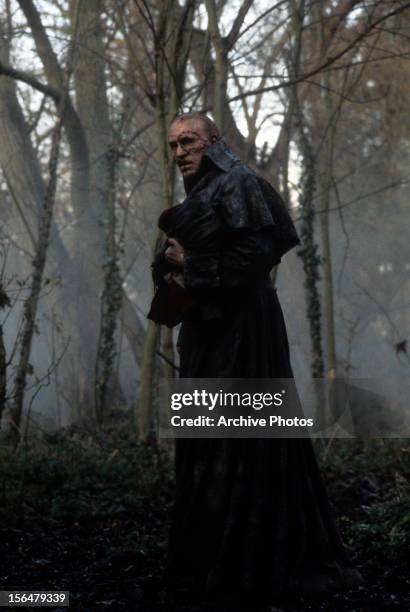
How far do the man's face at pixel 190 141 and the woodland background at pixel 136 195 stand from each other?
2.21m

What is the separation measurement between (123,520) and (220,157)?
3455 millimetres

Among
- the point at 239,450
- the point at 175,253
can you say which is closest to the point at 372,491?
the point at 239,450

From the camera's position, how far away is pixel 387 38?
49.6ft

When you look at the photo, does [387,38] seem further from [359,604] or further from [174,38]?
[359,604]

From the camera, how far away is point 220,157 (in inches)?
177

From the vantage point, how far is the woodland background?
7051mm

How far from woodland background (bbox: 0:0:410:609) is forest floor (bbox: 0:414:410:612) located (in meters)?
0.03

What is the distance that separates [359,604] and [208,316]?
5.15 feet

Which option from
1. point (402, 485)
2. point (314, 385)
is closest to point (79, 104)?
point (314, 385)

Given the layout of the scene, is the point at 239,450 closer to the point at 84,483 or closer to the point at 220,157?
the point at 220,157

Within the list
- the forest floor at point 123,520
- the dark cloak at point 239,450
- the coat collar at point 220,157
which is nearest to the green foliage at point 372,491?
the forest floor at point 123,520

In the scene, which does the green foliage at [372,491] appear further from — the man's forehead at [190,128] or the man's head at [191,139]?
the man's forehead at [190,128]

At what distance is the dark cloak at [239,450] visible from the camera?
14.1 ft

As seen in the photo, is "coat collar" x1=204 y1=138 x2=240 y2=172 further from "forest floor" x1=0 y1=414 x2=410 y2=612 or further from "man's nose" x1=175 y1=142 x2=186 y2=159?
"forest floor" x1=0 y1=414 x2=410 y2=612
